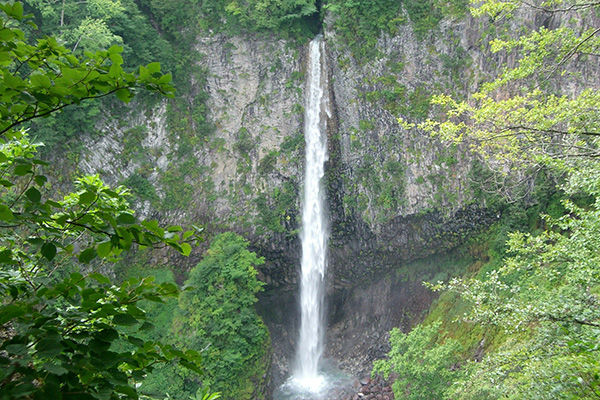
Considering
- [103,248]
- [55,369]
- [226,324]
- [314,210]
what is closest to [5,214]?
[103,248]

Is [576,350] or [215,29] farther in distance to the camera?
[215,29]

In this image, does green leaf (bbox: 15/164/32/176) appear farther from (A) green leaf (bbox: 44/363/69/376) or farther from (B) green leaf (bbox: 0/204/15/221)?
(A) green leaf (bbox: 44/363/69/376)

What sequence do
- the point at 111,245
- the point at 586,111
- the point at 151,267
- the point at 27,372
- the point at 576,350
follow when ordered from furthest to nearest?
the point at 151,267 < the point at 586,111 < the point at 576,350 < the point at 111,245 < the point at 27,372

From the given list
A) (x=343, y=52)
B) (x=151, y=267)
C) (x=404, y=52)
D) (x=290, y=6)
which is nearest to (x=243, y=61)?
(x=290, y=6)

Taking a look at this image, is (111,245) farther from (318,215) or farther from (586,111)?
(318,215)

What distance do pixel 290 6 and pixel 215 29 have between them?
3.66 m

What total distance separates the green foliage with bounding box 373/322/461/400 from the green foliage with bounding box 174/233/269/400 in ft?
14.6

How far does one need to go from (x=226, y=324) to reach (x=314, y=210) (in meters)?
6.43

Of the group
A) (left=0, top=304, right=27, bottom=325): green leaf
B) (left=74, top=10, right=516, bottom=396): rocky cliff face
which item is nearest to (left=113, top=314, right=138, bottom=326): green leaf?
(left=0, top=304, right=27, bottom=325): green leaf

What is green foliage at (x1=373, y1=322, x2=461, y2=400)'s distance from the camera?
9.66m

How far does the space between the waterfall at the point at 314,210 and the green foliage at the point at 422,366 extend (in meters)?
6.43

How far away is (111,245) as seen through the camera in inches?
59.2

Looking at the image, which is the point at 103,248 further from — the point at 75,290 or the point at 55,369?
the point at 55,369

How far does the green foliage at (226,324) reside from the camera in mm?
12445
